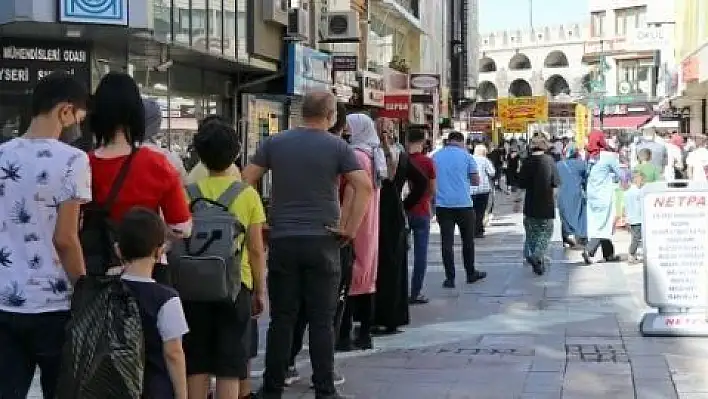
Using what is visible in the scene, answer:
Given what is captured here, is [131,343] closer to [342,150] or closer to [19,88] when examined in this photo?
[342,150]

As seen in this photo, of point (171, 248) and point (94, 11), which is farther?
point (94, 11)

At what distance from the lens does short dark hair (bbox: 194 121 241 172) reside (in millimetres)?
5281

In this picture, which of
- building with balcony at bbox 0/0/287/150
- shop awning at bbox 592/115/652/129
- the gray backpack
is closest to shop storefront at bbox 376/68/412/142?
building with balcony at bbox 0/0/287/150

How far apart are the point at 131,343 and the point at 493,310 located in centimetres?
671

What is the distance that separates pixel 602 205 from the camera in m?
14.2

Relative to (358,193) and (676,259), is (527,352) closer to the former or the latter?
(676,259)

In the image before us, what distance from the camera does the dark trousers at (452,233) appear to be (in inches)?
468

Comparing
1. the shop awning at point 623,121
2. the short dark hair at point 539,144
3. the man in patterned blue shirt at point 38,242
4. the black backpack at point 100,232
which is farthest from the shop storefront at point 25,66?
the shop awning at point 623,121

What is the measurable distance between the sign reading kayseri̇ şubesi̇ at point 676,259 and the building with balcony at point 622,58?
6019 centimetres

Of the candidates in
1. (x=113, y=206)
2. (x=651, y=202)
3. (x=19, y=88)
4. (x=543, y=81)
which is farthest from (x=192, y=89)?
(x=543, y=81)

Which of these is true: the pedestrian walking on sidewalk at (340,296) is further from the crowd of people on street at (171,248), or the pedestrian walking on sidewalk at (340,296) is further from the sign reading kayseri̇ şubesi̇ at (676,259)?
the sign reading kayseri̇ şubesi̇ at (676,259)

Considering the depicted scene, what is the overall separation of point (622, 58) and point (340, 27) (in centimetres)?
6089

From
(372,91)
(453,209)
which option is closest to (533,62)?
(372,91)

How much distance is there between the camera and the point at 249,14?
1767cm
